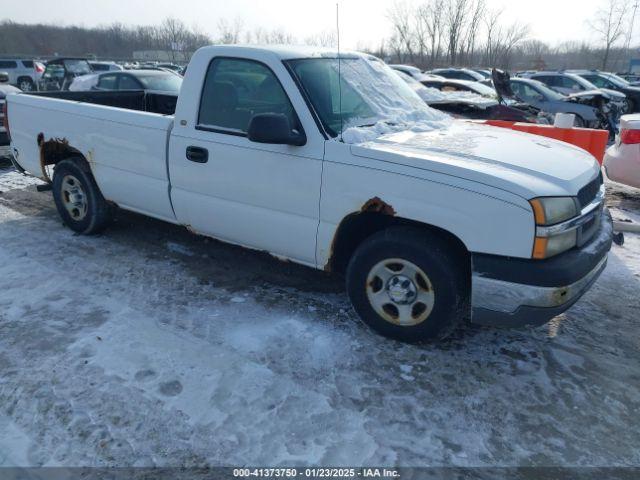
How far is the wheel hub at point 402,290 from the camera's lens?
333cm

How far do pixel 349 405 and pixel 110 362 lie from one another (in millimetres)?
1550

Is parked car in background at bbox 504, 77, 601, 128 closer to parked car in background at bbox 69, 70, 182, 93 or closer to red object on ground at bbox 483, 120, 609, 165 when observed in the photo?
red object on ground at bbox 483, 120, 609, 165

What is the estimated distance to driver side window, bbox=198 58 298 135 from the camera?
3.72 meters

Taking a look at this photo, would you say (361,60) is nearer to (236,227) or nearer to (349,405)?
(236,227)

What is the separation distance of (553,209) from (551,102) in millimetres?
12090

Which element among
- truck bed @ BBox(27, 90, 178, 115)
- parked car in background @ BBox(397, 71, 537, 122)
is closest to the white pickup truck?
truck bed @ BBox(27, 90, 178, 115)

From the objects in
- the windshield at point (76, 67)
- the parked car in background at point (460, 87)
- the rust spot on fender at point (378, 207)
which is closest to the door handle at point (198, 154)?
the rust spot on fender at point (378, 207)

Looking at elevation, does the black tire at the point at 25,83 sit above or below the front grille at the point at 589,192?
above

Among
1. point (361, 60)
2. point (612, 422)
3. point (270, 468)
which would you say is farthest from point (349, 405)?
point (361, 60)

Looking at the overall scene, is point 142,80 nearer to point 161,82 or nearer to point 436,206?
Answer: point 161,82

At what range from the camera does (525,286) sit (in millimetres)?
2885

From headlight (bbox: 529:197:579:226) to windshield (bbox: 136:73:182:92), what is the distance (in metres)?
8.35

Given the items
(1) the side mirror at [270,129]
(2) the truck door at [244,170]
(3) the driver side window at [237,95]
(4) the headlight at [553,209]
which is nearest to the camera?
(4) the headlight at [553,209]

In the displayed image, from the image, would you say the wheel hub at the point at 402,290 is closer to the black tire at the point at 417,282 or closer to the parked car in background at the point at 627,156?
the black tire at the point at 417,282
